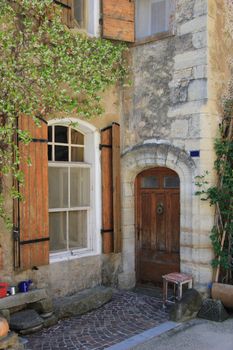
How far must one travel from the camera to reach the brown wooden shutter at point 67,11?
6.28 metres

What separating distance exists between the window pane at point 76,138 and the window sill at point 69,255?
6.01 feet

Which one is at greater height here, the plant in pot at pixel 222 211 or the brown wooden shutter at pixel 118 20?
the brown wooden shutter at pixel 118 20

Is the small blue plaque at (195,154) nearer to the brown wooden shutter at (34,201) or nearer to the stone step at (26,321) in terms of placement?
the brown wooden shutter at (34,201)

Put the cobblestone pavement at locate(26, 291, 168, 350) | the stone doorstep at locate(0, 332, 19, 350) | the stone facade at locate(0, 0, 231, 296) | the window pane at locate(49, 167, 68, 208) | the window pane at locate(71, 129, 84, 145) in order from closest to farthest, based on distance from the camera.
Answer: the stone doorstep at locate(0, 332, 19, 350) < the cobblestone pavement at locate(26, 291, 168, 350) < the stone facade at locate(0, 0, 231, 296) < the window pane at locate(49, 167, 68, 208) < the window pane at locate(71, 129, 84, 145)

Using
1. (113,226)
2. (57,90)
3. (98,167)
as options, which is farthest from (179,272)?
(57,90)

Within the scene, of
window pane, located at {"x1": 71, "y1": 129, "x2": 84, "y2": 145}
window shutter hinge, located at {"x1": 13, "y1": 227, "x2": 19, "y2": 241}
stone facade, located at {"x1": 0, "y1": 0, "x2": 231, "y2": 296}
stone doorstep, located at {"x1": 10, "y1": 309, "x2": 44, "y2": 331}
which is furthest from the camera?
window pane, located at {"x1": 71, "y1": 129, "x2": 84, "y2": 145}

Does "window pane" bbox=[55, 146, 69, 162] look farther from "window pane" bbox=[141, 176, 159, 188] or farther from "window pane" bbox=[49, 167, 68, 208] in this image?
"window pane" bbox=[141, 176, 159, 188]

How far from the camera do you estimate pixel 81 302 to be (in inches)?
232

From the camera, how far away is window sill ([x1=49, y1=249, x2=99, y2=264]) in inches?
243

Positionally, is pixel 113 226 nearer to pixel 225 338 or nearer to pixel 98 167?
pixel 98 167

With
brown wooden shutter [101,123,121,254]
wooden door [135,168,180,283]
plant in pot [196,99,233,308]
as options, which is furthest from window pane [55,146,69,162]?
plant in pot [196,99,233,308]

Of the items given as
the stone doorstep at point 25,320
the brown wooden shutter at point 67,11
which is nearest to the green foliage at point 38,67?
the brown wooden shutter at point 67,11

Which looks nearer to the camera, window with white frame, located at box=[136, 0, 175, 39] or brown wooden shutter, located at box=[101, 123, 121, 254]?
window with white frame, located at box=[136, 0, 175, 39]

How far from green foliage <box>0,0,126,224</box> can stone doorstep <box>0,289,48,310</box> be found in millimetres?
1120
